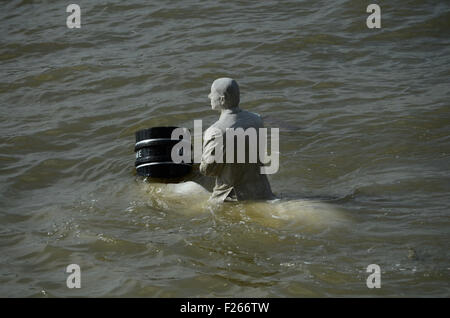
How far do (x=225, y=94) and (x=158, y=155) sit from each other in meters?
1.31

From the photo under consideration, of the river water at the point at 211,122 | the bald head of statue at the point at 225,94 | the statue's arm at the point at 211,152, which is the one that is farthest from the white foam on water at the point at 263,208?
the bald head of statue at the point at 225,94

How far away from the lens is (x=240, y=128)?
6.84m

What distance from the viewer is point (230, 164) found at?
7043 mm

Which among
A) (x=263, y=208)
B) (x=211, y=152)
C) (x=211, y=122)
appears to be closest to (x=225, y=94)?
(x=211, y=152)

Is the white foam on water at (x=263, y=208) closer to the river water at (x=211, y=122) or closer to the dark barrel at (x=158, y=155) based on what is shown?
the river water at (x=211, y=122)

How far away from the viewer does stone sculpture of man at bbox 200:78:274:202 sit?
6848 millimetres

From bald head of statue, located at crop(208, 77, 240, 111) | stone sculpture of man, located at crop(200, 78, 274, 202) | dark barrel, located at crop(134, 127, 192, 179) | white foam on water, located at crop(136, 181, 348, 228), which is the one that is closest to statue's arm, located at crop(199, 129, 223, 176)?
stone sculpture of man, located at crop(200, 78, 274, 202)

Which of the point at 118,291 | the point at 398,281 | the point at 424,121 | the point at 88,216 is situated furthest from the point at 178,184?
the point at 424,121

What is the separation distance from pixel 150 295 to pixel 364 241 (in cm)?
208

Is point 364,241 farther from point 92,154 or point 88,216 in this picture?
point 92,154

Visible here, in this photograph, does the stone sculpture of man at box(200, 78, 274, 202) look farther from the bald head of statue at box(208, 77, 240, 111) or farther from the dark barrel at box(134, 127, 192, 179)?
the dark barrel at box(134, 127, 192, 179)

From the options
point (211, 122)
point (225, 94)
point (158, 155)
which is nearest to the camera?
point (225, 94)

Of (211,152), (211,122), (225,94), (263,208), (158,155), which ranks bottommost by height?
(263,208)

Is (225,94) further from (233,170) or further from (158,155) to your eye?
(158,155)
